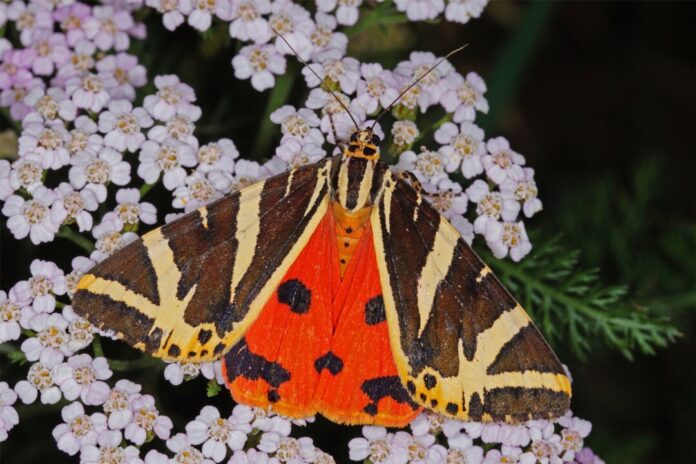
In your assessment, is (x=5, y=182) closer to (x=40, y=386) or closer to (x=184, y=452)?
(x=40, y=386)

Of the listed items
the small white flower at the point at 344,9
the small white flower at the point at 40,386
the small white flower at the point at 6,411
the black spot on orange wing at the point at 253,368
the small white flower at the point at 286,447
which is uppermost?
the small white flower at the point at 344,9

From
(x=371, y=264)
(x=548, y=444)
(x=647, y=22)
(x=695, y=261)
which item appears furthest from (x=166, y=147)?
(x=647, y=22)

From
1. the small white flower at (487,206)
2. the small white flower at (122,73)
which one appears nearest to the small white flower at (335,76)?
the small white flower at (487,206)

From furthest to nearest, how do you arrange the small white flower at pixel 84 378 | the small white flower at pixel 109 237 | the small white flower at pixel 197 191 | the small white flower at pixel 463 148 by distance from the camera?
1. the small white flower at pixel 463 148
2. the small white flower at pixel 197 191
3. the small white flower at pixel 109 237
4. the small white flower at pixel 84 378

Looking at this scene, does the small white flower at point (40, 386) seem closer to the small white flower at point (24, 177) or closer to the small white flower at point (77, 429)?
the small white flower at point (77, 429)

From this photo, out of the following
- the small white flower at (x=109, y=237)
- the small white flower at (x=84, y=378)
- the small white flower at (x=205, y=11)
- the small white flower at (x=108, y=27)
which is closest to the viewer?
the small white flower at (x=84, y=378)

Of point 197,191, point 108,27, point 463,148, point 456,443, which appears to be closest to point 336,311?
point 456,443

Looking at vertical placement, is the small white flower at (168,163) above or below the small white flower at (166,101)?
below

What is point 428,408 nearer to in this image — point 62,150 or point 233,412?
point 233,412
